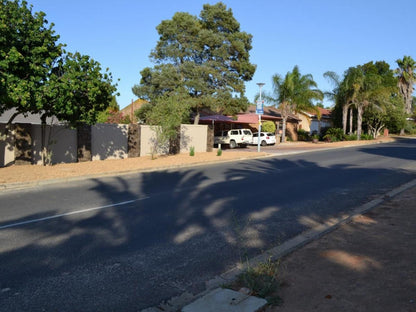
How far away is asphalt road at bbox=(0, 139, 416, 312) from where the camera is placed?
424cm

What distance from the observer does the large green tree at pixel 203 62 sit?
2928 centimetres

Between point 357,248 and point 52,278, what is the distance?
4092 millimetres

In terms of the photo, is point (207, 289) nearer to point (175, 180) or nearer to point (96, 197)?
point (96, 197)

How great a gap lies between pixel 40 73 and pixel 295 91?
27.1m

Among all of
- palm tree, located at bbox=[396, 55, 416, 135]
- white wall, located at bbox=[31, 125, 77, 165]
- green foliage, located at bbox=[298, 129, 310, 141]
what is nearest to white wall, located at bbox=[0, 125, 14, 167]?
white wall, located at bbox=[31, 125, 77, 165]

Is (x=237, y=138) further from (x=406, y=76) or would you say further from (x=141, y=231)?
(x=406, y=76)

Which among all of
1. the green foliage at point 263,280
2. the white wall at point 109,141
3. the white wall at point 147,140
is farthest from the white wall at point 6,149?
the green foliage at point 263,280

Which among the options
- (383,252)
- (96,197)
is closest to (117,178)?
(96,197)

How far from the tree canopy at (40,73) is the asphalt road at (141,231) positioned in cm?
305

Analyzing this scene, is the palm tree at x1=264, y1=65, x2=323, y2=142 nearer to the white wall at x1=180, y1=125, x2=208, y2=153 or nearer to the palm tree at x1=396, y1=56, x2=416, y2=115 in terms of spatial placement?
the white wall at x1=180, y1=125, x2=208, y2=153

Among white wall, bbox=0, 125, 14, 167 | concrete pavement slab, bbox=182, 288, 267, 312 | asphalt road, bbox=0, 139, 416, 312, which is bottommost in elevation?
asphalt road, bbox=0, 139, 416, 312

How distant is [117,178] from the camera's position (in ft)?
46.0

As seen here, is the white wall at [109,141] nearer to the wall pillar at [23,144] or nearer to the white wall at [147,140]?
the white wall at [147,140]

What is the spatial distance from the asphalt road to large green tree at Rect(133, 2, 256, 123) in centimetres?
1771
